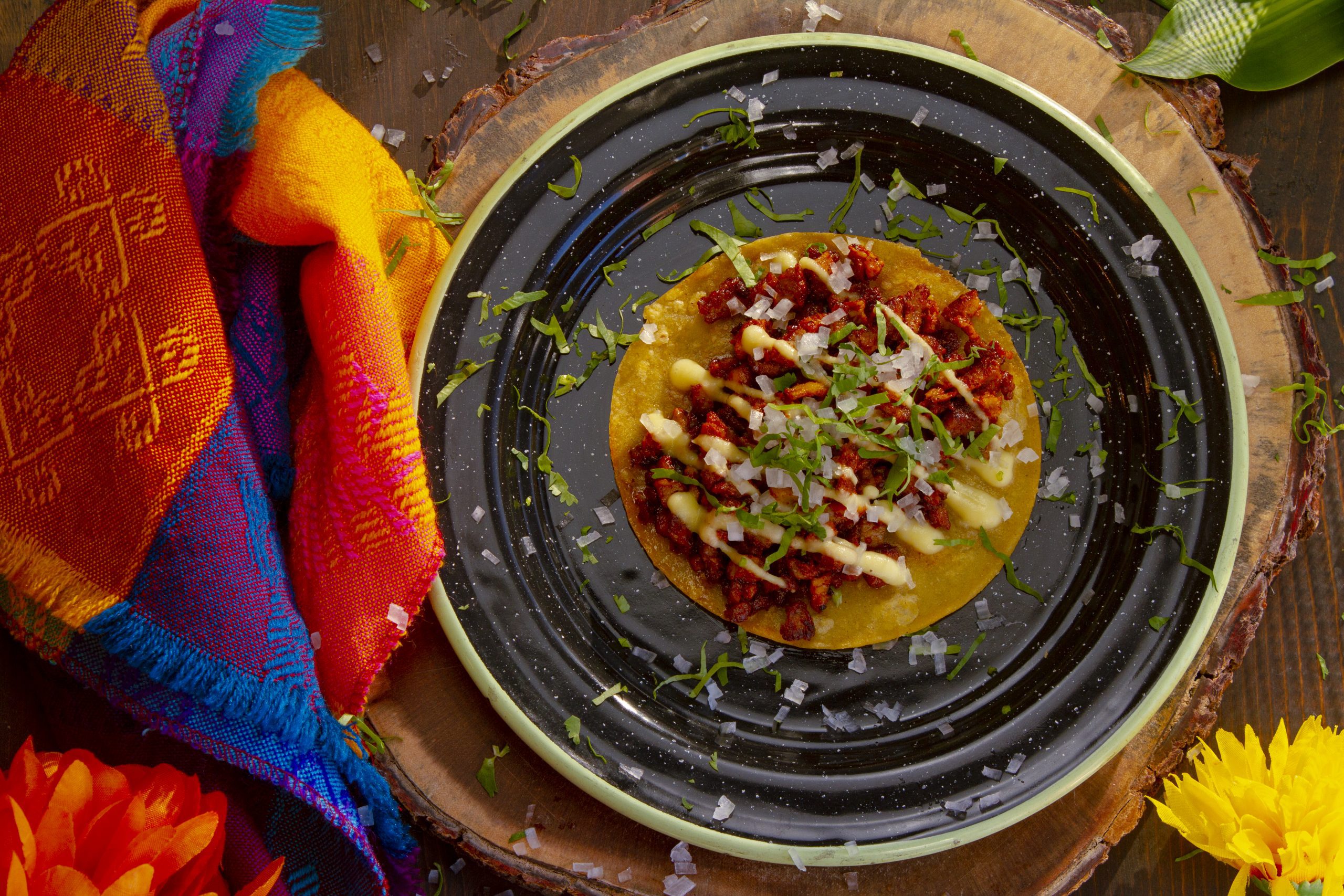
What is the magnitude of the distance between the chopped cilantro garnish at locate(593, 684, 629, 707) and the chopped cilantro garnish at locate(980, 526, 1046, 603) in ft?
2.20

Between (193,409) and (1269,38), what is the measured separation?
195 centimetres

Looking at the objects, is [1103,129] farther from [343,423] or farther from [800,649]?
[343,423]

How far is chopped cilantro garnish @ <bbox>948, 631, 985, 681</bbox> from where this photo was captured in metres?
1.56

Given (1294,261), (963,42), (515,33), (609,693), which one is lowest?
(609,693)

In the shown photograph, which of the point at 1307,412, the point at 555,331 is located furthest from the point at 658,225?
the point at 1307,412

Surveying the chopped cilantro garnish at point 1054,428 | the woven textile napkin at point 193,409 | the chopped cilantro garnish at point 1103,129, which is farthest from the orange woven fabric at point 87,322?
the chopped cilantro garnish at point 1103,129

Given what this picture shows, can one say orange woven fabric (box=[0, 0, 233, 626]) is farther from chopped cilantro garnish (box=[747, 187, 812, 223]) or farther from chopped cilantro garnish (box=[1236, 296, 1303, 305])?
chopped cilantro garnish (box=[1236, 296, 1303, 305])

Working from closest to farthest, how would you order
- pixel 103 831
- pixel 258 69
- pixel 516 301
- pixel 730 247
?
pixel 103 831 → pixel 258 69 → pixel 516 301 → pixel 730 247

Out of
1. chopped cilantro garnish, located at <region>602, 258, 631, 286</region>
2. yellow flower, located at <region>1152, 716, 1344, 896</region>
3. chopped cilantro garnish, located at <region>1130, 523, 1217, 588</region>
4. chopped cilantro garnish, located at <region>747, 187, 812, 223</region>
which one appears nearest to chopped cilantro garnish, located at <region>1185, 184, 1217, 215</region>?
chopped cilantro garnish, located at <region>1130, 523, 1217, 588</region>

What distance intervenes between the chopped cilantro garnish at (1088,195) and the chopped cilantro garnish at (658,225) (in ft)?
2.21

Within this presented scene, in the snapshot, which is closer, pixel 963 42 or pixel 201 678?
pixel 201 678

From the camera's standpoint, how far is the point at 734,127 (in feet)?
5.03

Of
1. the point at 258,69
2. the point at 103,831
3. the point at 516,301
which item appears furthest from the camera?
Answer: the point at 516,301

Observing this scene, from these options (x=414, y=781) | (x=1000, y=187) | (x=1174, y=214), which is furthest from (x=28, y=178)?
(x=1174, y=214)
